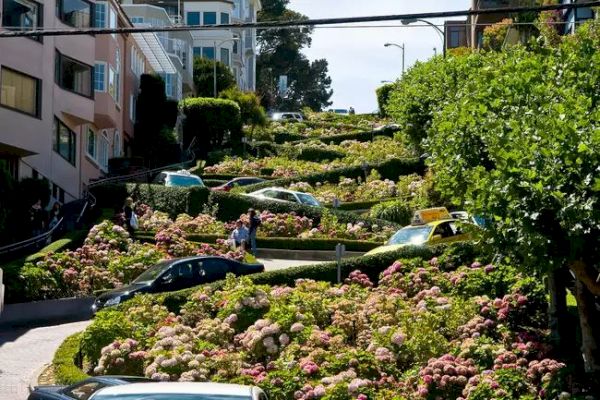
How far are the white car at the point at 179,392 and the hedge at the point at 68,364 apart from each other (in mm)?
7372

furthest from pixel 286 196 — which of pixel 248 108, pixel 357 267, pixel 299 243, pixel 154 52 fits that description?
pixel 248 108

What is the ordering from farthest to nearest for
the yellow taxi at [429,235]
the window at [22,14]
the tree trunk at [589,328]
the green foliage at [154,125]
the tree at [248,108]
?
the tree at [248,108]
the green foliage at [154,125]
the window at [22,14]
the yellow taxi at [429,235]
the tree trunk at [589,328]

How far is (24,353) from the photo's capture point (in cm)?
2403

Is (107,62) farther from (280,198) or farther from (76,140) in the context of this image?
(280,198)

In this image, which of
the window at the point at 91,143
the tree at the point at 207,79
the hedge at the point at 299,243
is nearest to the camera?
the hedge at the point at 299,243

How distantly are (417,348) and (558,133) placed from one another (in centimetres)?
403

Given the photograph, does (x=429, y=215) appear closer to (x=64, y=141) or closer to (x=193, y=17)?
(x=64, y=141)

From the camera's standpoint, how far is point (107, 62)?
52.9 m

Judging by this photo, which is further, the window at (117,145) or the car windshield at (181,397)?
the window at (117,145)

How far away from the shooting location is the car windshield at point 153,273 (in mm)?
28006

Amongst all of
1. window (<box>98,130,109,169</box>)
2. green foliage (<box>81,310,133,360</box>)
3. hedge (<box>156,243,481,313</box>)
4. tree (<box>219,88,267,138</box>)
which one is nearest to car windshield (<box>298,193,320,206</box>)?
window (<box>98,130,109,169</box>)

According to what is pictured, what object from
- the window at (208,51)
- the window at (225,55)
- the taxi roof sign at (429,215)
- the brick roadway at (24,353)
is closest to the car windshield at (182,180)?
the taxi roof sign at (429,215)

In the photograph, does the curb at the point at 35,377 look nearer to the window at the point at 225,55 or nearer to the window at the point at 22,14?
the window at the point at 22,14

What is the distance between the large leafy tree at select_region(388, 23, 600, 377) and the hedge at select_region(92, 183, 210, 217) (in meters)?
21.7
